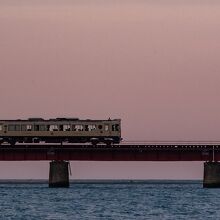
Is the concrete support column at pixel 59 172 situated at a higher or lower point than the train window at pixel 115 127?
lower

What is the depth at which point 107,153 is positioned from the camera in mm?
169250

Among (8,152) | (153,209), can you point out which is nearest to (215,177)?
(8,152)

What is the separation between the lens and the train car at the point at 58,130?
164m

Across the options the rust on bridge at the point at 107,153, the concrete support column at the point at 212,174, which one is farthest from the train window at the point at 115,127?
the concrete support column at the point at 212,174

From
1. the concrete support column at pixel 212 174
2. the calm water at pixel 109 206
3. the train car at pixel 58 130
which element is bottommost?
the calm water at pixel 109 206

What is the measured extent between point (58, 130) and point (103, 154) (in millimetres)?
8001

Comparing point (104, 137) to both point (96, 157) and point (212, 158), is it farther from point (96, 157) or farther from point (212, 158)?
point (212, 158)

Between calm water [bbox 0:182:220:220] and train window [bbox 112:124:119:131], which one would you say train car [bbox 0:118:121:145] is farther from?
calm water [bbox 0:182:220:220]

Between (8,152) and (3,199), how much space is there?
27.2 metres

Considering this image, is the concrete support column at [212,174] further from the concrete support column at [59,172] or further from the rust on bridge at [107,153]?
the concrete support column at [59,172]

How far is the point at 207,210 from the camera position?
118 meters

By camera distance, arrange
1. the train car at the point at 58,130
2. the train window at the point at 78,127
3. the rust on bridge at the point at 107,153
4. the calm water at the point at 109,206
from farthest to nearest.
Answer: the rust on bridge at the point at 107,153 < the train window at the point at 78,127 < the train car at the point at 58,130 < the calm water at the point at 109,206

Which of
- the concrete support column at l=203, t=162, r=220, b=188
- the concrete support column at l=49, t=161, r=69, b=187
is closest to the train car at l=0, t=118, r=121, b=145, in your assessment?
the concrete support column at l=49, t=161, r=69, b=187

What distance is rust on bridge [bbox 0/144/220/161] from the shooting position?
169m
